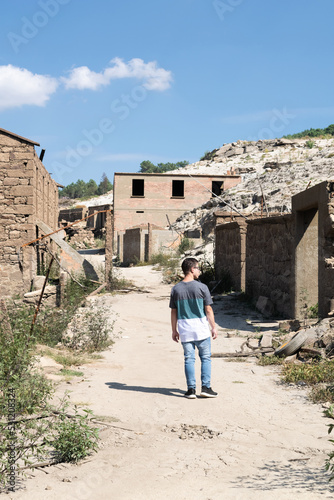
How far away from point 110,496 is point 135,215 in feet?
109

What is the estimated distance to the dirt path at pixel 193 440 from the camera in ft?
11.2

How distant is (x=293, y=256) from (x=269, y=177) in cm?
2202

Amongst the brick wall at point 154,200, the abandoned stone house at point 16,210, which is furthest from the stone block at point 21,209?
the brick wall at point 154,200

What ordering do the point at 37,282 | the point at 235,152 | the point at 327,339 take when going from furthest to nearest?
1. the point at 235,152
2. the point at 37,282
3. the point at 327,339

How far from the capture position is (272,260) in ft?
39.6

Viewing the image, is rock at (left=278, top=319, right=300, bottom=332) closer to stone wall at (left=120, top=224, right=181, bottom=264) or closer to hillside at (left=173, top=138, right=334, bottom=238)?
hillside at (left=173, top=138, right=334, bottom=238)

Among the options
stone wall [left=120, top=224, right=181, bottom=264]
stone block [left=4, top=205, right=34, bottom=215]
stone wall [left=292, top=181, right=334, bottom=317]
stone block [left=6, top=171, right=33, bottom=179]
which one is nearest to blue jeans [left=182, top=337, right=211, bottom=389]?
stone wall [left=292, top=181, right=334, bottom=317]

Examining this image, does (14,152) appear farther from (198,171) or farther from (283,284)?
(198,171)

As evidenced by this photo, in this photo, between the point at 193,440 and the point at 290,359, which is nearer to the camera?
the point at 193,440

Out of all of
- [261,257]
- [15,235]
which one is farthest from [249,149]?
[261,257]

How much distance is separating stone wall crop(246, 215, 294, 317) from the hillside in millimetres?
1792

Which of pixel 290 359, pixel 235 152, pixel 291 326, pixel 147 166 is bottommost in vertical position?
pixel 290 359

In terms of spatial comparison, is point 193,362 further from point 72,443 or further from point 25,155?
point 25,155

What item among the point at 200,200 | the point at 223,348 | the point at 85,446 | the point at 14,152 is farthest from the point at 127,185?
the point at 85,446
